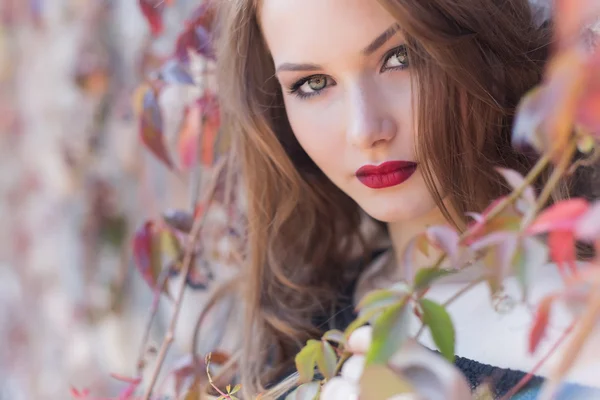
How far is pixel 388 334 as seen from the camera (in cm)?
46

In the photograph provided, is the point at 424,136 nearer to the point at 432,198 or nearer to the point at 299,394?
the point at 432,198

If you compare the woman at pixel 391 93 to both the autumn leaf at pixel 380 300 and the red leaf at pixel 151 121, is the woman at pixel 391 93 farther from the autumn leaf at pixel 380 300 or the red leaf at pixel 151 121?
the autumn leaf at pixel 380 300

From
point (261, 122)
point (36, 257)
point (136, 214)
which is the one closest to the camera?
point (261, 122)

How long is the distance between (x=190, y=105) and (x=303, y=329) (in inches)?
19.2

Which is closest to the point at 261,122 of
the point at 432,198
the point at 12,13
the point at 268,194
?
the point at 268,194

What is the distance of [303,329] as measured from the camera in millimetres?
1310

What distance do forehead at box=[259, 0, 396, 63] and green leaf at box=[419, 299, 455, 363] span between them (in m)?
0.51

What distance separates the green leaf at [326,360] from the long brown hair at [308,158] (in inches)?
16.9

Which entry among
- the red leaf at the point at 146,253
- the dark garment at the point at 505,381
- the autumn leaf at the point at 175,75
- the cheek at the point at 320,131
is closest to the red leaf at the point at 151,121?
the autumn leaf at the point at 175,75

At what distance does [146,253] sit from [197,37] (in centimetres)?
42

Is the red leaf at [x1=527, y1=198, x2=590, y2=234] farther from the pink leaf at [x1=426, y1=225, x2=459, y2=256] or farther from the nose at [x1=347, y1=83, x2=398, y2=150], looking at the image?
the nose at [x1=347, y1=83, x2=398, y2=150]

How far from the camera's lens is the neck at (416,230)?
1063mm

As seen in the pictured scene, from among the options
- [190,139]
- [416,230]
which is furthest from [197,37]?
[416,230]

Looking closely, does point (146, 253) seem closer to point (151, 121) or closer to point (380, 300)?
point (151, 121)
